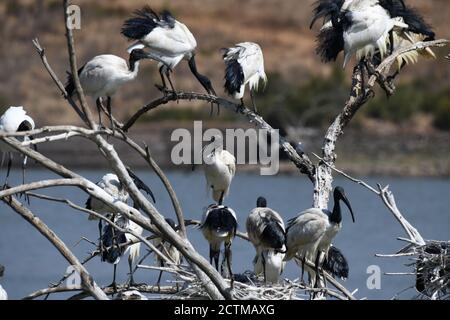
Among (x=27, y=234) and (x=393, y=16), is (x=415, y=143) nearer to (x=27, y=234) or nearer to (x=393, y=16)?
(x=27, y=234)

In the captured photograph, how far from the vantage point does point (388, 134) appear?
3900cm

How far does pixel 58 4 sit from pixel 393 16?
4454 centimetres

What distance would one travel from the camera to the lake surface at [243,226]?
66.6 feet

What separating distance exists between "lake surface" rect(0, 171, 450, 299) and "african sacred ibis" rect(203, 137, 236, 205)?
16.2 ft

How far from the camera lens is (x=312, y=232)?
9578mm

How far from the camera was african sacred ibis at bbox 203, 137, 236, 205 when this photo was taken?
1090 centimetres

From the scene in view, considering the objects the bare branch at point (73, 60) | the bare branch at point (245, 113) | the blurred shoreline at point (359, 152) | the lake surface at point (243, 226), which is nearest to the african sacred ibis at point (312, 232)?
the bare branch at point (245, 113)

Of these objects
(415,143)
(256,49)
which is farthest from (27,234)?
(256,49)

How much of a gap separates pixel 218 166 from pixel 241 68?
0.91 metres

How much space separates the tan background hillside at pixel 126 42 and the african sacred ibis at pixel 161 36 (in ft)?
97.3

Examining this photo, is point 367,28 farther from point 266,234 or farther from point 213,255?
point 213,255

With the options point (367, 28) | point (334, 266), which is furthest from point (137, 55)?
point (334, 266)

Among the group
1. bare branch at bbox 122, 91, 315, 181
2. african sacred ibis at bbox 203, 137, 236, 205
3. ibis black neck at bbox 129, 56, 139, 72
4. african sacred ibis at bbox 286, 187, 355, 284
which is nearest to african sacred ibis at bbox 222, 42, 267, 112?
bare branch at bbox 122, 91, 315, 181

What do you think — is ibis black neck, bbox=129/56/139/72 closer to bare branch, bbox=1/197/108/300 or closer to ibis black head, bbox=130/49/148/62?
ibis black head, bbox=130/49/148/62
